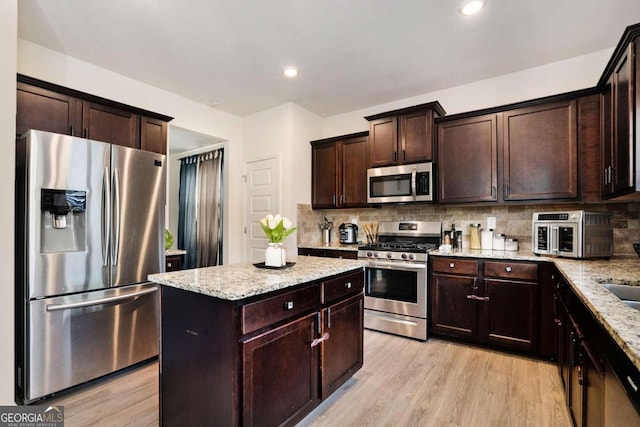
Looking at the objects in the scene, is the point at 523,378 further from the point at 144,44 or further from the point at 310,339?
the point at 144,44

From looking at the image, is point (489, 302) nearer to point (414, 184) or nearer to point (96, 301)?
point (414, 184)

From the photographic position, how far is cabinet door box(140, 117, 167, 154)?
2974mm

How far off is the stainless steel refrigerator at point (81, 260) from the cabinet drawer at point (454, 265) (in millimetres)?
2616

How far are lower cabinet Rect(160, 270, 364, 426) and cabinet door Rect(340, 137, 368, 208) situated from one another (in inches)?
86.2

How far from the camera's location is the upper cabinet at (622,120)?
1747 millimetres

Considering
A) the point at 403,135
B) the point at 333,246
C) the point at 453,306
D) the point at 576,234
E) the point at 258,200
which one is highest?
the point at 403,135

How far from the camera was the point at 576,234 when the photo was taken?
98.2 inches

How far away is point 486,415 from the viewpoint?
1948 mm

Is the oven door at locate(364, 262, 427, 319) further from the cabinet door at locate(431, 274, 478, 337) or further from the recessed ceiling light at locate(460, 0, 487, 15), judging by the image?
the recessed ceiling light at locate(460, 0, 487, 15)

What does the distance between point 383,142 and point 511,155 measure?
134 centimetres

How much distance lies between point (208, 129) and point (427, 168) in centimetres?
282

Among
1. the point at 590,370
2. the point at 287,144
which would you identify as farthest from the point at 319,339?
the point at 287,144

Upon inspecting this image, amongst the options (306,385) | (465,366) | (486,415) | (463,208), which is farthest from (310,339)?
(463,208)

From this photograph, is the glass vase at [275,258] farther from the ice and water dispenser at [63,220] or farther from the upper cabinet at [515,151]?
the upper cabinet at [515,151]
